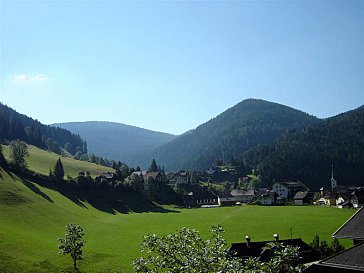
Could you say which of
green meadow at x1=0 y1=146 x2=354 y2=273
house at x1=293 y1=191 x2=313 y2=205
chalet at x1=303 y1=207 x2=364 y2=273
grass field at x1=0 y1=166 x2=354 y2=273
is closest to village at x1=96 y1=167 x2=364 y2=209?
house at x1=293 y1=191 x2=313 y2=205

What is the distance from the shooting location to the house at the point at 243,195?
182 meters

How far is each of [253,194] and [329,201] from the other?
135ft

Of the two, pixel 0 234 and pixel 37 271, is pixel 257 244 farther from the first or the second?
pixel 0 234

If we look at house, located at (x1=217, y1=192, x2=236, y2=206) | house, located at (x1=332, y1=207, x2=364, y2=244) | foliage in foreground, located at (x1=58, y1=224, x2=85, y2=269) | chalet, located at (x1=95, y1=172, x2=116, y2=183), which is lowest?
house, located at (x1=217, y1=192, x2=236, y2=206)

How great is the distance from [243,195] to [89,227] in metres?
112

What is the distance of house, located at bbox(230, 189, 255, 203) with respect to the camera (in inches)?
7146

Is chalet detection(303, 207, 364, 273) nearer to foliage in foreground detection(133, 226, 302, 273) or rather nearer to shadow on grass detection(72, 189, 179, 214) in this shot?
foliage in foreground detection(133, 226, 302, 273)

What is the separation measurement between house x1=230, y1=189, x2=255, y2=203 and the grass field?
7099cm

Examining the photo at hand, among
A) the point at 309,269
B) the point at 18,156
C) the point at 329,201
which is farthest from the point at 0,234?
the point at 329,201

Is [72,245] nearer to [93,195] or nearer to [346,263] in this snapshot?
[346,263]

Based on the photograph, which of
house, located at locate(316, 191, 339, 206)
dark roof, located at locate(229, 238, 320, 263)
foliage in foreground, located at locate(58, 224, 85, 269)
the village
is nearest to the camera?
dark roof, located at locate(229, 238, 320, 263)

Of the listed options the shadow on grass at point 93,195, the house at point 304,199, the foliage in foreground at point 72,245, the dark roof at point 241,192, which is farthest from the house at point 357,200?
the foliage in foreground at point 72,245

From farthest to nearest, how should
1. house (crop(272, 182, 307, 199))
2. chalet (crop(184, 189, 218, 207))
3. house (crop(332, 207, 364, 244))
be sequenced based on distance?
1. house (crop(272, 182, 307, 199))
2. chalet (crop(184, 189, 218, 207))
3. house (crop(332, 207, 364, 244))

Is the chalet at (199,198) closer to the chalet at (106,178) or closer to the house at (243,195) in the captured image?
the house at (243,195)
